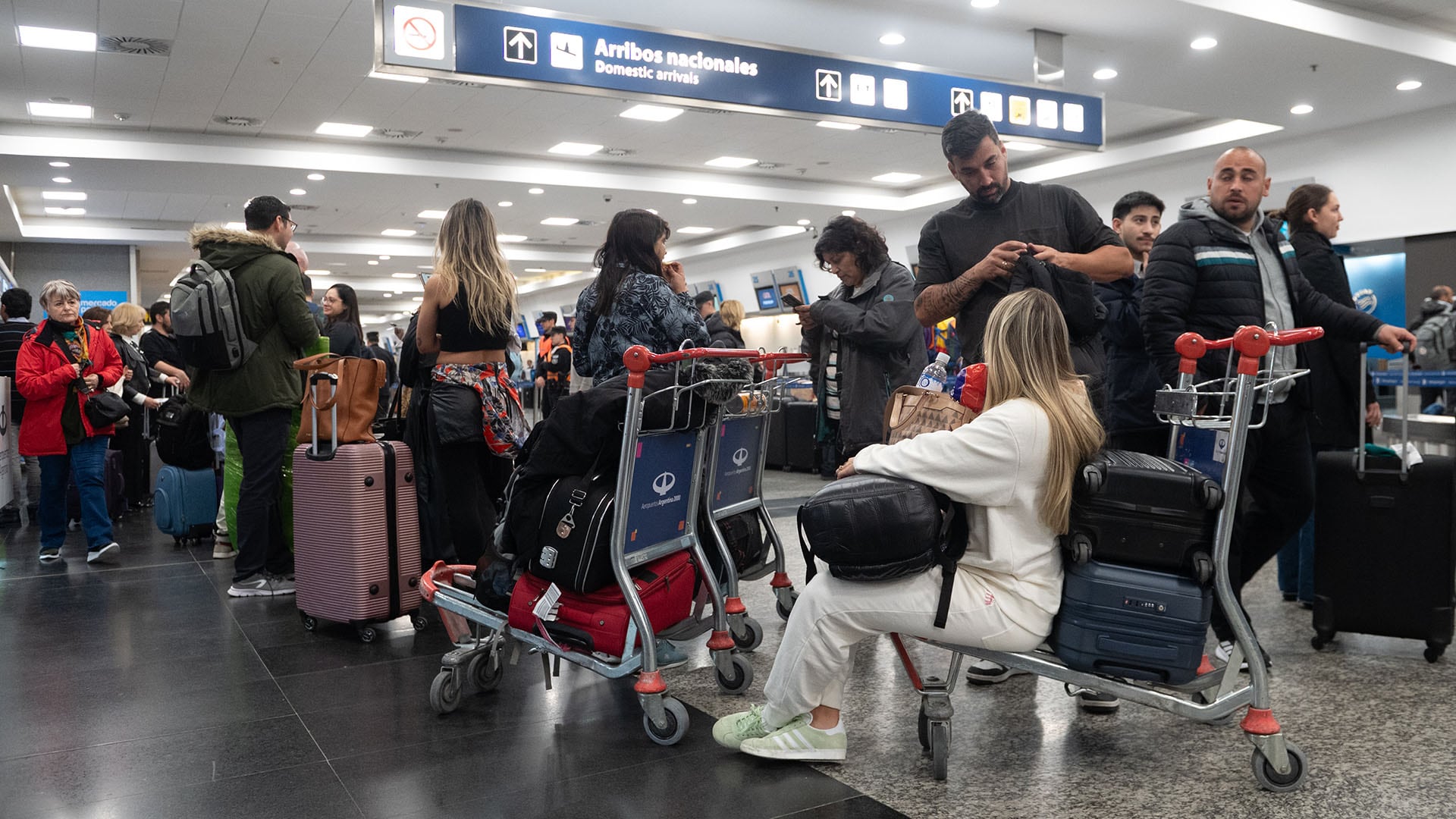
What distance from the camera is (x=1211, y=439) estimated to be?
2807 mm

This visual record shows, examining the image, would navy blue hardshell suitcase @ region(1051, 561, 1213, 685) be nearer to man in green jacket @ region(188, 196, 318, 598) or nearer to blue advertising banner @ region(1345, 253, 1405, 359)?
man in green jacket @ region(188, 196, 318, 598)

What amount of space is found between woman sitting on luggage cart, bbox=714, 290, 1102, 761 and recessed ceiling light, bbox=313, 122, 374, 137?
35.8ft

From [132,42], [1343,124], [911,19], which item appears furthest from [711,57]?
[1343,124]

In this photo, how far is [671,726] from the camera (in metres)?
2.65

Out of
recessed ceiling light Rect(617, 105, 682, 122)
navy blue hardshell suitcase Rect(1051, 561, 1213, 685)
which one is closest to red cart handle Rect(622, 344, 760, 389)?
navy blue hardshell suitcase Rect(1051, 561, 1213, 685)

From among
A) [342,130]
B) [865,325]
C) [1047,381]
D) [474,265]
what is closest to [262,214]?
[474,265]

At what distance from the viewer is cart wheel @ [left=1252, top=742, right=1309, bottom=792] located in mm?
2273

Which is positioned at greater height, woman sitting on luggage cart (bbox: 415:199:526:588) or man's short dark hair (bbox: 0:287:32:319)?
man's short dark hair (bbox: 0:287:32:319)

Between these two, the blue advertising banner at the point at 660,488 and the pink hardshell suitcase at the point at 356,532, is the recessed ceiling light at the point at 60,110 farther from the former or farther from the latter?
the blue advertising banner at the point at 660,488

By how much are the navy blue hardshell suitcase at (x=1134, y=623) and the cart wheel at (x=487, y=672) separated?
1.69 metres

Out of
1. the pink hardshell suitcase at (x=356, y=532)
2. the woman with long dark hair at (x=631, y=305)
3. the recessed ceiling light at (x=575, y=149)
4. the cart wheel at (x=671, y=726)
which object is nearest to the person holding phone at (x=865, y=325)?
the woman with long dark hair at (x=631, y=305)

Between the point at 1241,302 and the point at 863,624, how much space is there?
1786 mm

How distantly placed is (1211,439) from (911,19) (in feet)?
20.4

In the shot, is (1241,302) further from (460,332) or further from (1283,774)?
(460,332)
